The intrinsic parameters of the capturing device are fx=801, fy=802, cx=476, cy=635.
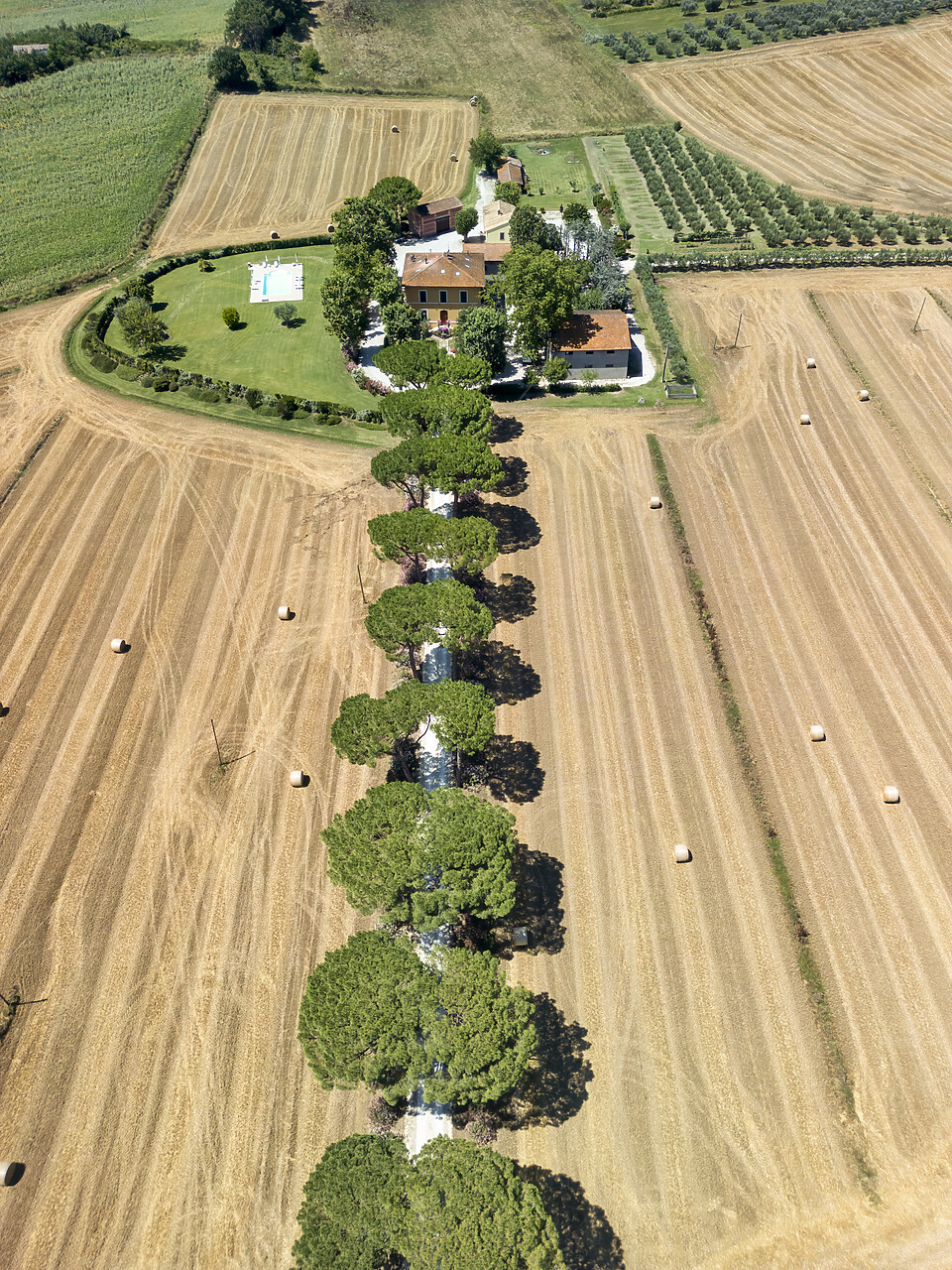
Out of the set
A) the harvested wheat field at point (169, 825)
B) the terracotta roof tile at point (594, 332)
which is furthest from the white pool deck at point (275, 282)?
the terracotta roof tile at point (594, 332)

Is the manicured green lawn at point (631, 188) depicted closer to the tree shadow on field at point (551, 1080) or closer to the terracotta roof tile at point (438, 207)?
the terracotta roof tile at point (438, 207)

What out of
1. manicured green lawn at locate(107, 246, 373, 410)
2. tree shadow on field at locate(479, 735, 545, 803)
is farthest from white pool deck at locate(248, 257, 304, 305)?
tree shadow on field at locate(479, 735, 545, 803)

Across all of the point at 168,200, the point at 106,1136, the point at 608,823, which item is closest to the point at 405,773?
the point at 608,823

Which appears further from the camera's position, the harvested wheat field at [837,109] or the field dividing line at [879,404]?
the harvested wheat field at [837,109]

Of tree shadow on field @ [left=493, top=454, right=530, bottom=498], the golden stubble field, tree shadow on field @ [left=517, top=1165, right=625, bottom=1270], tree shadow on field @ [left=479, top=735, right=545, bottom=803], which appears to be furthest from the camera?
tree shadow on field @ [left=493, top=454, right=530, bottom=498]

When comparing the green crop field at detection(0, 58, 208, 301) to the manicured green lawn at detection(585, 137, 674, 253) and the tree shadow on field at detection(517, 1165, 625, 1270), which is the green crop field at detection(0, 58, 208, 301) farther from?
the tree shadow on field at detection(517, 1165, 625, 1270)

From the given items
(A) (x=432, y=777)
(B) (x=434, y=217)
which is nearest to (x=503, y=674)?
(A) (x=432, y=777)
